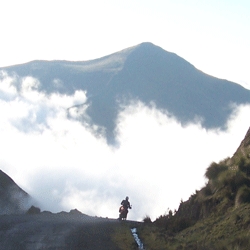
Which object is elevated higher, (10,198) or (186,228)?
(10,198)

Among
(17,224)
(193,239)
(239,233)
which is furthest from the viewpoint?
(17,224)

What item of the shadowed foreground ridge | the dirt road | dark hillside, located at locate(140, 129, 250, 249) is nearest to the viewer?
dark hillside, located at locate(140, 129, 250, 249)

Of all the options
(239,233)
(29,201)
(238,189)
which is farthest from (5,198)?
(239,233)

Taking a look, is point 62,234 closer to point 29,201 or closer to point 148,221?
point 148,221

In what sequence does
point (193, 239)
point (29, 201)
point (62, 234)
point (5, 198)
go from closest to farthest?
1. point (193, 239)
2. point (62, 234)
3. point (5, 198)
4. point (29, 201)

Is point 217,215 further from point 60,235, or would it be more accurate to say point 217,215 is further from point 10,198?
point 10,198

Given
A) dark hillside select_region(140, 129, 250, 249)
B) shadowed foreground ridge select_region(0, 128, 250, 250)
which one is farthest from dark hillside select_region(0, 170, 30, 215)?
dark hillside select_region(140, 129, 250, 249)

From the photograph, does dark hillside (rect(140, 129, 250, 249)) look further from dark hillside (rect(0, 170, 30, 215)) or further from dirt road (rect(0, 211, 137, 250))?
dark hillside (rect(0, 170, 30, 215))

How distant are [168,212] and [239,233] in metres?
11.5

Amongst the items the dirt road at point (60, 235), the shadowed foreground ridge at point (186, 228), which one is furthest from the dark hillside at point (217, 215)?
the dirt road at point (60, 235)

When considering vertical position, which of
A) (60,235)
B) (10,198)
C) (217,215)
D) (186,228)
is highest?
(10,198)

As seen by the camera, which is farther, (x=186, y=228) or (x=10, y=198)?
(x=10, y=198)

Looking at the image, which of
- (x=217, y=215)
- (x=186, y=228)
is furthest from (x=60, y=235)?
(x=217, y=215)

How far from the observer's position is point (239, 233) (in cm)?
1752
